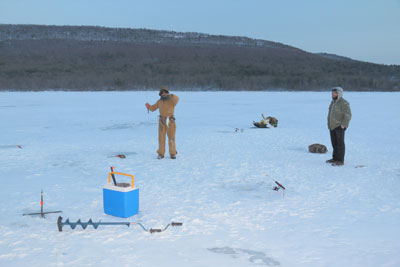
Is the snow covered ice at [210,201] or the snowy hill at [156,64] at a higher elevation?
the snowy hill at [156,64]

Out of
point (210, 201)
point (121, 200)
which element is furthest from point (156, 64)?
point (121, 200)

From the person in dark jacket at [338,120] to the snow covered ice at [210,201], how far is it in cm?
34

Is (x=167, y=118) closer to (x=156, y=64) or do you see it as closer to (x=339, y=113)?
(x=339, y=113)

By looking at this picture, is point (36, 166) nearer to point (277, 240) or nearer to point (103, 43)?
point (277, 240)

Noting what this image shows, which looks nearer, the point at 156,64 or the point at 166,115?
the point at 166,115

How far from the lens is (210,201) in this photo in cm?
585

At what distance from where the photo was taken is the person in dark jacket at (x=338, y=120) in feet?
26.2

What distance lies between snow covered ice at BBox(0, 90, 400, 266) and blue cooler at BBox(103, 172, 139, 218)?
0.12m

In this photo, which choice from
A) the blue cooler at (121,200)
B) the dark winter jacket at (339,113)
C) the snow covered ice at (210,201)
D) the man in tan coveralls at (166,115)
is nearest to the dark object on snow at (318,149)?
the snow covered ice at (210,201)

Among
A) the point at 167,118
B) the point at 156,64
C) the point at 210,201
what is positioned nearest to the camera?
the point at 210,201

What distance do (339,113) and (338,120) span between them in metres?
0.15

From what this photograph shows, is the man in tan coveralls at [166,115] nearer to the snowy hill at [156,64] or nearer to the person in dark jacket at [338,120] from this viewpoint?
the person in dark jacket at [338,120]

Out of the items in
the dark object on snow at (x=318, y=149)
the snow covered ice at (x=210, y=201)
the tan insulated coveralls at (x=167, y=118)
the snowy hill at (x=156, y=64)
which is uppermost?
the snowy hill at (x=156, y=64)

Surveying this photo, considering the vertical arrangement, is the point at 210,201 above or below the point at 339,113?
below
